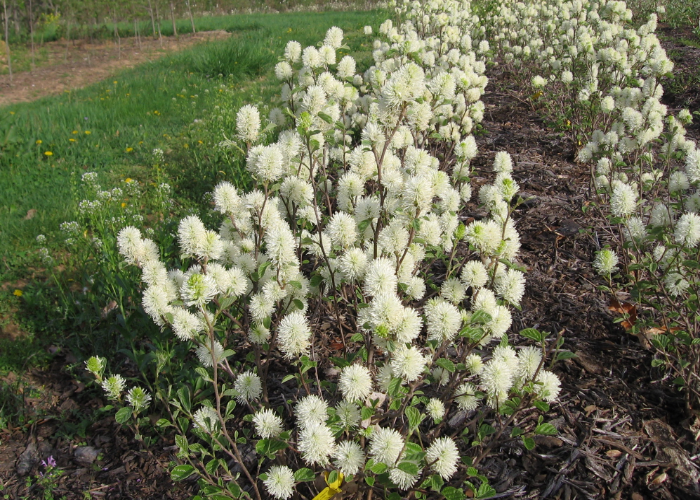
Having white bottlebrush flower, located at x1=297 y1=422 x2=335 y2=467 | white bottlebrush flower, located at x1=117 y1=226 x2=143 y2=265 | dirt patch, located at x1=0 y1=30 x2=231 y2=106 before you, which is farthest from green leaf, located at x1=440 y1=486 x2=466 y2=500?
dirt patch, located at x1=0 y1=30 x2=231 y2=106

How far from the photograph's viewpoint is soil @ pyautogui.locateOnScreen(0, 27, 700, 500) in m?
2.07

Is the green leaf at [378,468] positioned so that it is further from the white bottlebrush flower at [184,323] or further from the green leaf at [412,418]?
A: the white bottlebrush flower at [184,323]

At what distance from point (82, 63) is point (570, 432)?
16780 mm

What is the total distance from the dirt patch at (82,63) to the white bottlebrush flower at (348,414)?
11589 mm

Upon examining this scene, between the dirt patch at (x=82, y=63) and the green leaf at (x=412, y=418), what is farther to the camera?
the dirt patch at (x=82, y=63)

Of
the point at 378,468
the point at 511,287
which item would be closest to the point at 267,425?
the point at 378,468

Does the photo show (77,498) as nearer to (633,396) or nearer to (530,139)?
(633,396)

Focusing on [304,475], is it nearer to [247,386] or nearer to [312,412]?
[312,412]

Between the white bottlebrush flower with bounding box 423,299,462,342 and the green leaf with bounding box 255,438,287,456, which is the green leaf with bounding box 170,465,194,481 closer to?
the green leaf with bounding box 255,438,287,456

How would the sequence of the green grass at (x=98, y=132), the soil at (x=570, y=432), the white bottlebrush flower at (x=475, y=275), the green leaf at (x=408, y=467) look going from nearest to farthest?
the green leaf at (x=408, y=467) < the white bottlebrush flower at (x=475, y=275) < the soil at (x=570, y=432) < the green grass at (x=98, y=132)

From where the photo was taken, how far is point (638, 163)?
404 centimetres

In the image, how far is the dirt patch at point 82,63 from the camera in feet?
37.6

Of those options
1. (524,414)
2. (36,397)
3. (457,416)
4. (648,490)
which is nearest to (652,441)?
(648,490)

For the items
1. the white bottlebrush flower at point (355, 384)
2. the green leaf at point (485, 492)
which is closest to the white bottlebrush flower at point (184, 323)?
the white bottlebrush flower at point (355, 384)
